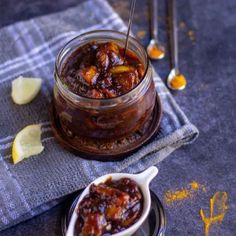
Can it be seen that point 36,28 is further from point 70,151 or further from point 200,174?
point 200,174

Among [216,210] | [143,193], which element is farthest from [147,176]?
[216,210]

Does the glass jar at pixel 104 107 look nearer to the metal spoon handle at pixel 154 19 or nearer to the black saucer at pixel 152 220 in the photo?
the black saucer at pixel 152 220

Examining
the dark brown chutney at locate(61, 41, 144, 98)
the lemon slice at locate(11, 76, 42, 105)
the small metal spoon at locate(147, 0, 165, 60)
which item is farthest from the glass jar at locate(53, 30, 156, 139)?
the small metal spoon at locate(147, 0, 165, 60)

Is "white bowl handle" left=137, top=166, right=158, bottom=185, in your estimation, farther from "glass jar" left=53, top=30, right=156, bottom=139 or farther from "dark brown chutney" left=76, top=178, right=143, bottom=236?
"glass jar" left=53, top=30, right=156, bottom=139

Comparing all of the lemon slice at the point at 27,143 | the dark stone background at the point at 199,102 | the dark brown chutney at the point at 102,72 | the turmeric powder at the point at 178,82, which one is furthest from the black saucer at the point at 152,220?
the turmeric powder at the point at 178,82

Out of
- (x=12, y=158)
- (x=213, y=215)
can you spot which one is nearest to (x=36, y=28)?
(x=12, y=158)

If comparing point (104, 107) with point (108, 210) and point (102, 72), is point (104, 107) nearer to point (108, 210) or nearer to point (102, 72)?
point (102, 72)
